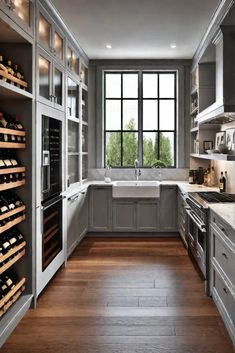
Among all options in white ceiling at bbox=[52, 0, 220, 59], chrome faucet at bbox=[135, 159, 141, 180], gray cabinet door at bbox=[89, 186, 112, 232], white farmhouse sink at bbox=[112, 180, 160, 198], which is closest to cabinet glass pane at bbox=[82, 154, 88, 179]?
gray cabinet door at bbox=[89, 186, 112, 232]

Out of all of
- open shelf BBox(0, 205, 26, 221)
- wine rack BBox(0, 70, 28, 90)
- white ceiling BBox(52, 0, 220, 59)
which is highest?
white ceiling BBox(52, 0, 220, 59)

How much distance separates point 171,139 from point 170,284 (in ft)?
11.1

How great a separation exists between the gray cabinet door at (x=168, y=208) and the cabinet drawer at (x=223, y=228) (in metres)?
2.77

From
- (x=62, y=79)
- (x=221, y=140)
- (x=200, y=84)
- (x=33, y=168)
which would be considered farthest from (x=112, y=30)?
(x=33, y=168)

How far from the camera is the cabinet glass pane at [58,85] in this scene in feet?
14.2

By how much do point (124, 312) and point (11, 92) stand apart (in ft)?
6.64

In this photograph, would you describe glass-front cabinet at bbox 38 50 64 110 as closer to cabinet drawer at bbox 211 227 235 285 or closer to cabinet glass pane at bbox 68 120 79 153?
cabinet glass pane at bbox 68 120 79 153

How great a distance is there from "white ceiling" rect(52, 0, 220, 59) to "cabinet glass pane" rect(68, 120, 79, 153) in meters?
1.16

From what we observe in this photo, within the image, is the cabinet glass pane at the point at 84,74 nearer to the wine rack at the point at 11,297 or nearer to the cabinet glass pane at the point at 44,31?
the cabinet glass pane at the point at 44,31

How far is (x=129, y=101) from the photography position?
7.02 metres

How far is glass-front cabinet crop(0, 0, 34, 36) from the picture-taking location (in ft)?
→ 9.14

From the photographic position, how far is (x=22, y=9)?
3.24 m

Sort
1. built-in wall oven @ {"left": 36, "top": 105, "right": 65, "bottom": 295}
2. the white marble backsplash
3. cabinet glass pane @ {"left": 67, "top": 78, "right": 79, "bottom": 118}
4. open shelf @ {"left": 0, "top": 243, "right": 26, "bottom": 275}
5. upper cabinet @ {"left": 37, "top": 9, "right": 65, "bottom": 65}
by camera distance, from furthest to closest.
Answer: the white marble backsplash → cabinet glass pane @ {"left": 67, "top": 78, "right": 79, "bottom": 118} → upper cabinet @ {"left": 37, "top": 9, "right": 65, "bottom": 65} → built-in wall oven @ {"left": 36, "top": 105, "right": 65, "bottom": 295} → open shelf @ {"left": 0, "top": 243, "right": 26, "bottom": 275}

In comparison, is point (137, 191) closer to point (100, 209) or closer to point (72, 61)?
point (100, 209)
